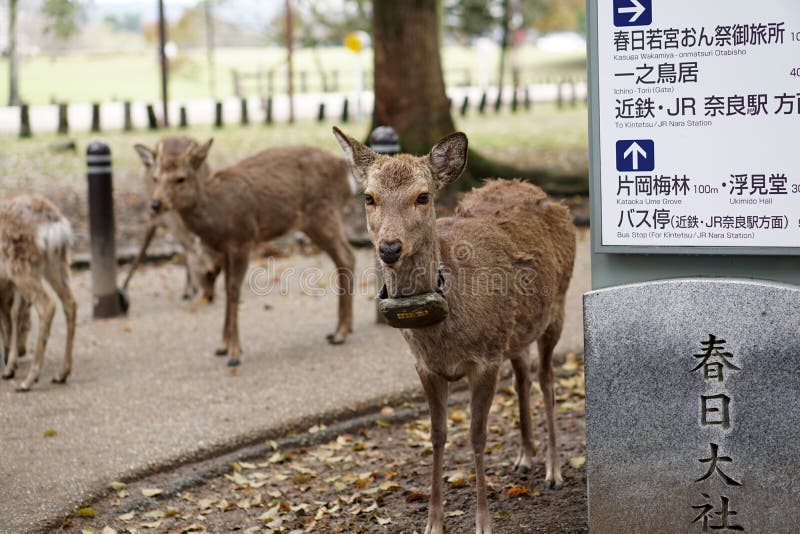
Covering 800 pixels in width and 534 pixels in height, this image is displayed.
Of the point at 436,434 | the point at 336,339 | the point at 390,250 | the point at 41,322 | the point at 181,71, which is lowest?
the point at 336,339

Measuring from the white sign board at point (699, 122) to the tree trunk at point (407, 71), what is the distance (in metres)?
9.87

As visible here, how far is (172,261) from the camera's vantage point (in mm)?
13102

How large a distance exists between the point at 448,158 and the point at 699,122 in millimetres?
1256

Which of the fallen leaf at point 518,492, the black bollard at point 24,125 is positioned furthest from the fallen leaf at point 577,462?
the black bollard at point 24,125

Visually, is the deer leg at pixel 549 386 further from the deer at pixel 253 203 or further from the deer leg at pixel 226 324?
the deer leg at pixel 226 324

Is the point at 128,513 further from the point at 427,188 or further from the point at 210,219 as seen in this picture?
the point at 210,219

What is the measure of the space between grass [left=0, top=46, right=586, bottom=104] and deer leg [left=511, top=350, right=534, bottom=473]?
32036 mm

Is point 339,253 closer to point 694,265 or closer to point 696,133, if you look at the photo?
point 694,265

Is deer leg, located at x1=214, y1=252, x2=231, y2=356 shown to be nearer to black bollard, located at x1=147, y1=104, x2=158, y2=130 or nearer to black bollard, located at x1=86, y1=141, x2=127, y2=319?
black bollard, located at x1=86, y1=141, x2=127, y2=319

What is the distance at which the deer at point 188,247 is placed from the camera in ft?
29.7

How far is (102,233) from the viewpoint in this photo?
10.2m

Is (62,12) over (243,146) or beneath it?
over

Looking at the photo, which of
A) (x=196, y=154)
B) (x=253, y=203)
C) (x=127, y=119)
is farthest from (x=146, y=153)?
(x=127, y=119)

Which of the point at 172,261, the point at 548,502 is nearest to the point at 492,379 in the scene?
the point at 548,502
